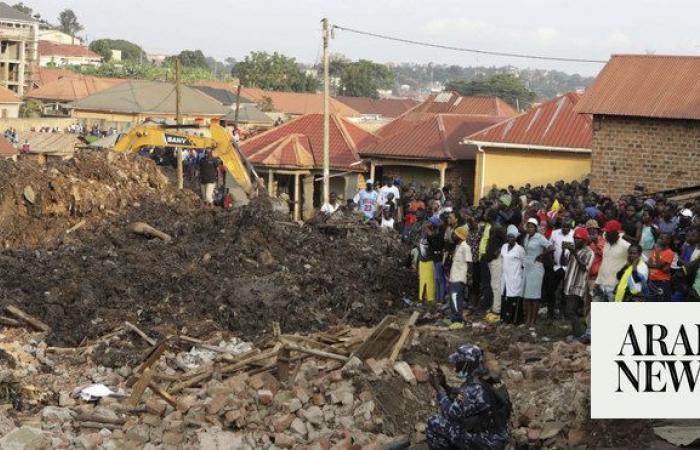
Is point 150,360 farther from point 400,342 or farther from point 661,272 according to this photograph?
point 661,272

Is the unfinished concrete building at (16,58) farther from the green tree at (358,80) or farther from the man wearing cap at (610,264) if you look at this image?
the man wearing cap at (610,264)

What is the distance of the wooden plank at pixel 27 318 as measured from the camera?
18.2 m

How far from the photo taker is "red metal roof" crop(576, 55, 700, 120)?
26.6 m

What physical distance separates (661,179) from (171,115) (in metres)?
31.5

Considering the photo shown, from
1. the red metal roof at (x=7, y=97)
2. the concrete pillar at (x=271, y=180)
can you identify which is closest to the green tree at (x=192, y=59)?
the red metal roof at (x=7, y=97)

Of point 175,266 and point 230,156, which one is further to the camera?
point 230,156

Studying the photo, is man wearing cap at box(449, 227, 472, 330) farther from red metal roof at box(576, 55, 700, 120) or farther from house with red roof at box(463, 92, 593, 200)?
house with red roof at box(463, 92, 593, 200)

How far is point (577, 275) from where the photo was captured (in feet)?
52.2

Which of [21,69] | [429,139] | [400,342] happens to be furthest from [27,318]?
[21,69]

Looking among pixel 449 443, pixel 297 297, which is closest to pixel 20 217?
pixel 297 297

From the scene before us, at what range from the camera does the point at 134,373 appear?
614 inches

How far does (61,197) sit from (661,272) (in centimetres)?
1355

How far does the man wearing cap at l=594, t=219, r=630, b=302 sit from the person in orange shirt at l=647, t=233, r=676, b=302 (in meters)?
0.49

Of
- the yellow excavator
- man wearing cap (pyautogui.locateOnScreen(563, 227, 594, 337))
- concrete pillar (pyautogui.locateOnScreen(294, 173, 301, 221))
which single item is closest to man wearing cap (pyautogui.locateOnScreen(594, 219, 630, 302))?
man wearing cap (pyautogui.locateOnScreen(563, 227, 594, 337))
